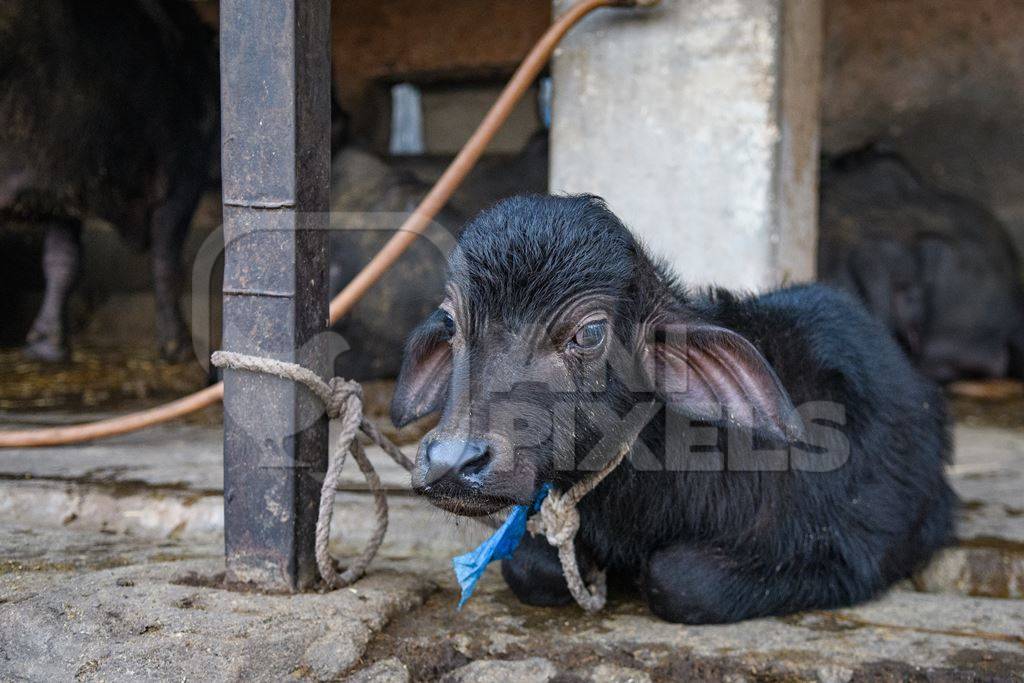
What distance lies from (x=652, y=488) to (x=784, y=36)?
2112mm

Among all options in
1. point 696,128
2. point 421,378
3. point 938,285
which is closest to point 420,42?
point 938,285

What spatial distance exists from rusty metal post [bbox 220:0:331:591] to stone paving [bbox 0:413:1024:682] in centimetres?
15

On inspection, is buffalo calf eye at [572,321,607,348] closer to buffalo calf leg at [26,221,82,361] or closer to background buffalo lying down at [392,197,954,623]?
background buffalo lying down at [392,197,954,623]

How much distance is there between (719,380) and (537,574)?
0.64 metres

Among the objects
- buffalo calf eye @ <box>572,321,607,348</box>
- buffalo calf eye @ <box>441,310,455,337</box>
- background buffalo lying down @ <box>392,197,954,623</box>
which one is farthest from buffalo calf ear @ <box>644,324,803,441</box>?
buffalo calf eye @ <box>441,310,455,337</box>

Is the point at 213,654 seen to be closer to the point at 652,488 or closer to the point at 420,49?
the point at 652,488

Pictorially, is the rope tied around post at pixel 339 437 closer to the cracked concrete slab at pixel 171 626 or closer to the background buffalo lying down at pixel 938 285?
the cracked concrete slab at pixel 171 626

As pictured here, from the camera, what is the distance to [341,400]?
95.7 inches

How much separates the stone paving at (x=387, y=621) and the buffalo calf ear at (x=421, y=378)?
0.88 feet

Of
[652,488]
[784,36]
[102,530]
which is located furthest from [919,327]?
[102,530]

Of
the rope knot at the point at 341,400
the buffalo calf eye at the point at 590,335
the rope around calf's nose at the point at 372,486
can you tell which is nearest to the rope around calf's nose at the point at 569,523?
the rope around calf's nose at the point at 372,486

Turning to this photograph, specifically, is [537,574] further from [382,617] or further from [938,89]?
[938,89]

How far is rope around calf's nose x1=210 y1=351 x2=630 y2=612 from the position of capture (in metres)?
2.28

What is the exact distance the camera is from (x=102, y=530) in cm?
302
